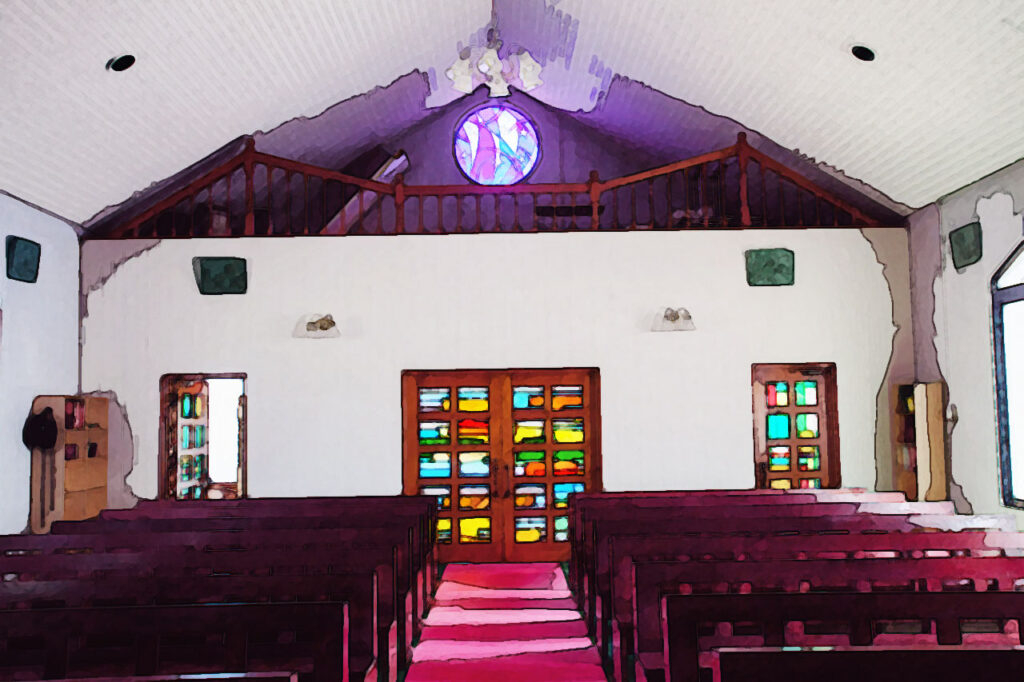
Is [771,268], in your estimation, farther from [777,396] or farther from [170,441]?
[170,441]

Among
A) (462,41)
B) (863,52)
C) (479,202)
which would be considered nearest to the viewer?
(863,52)

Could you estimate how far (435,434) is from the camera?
782 centimetres

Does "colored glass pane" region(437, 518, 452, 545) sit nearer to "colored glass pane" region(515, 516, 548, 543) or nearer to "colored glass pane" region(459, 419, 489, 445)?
"colored glass pane" region(515, 516, 548, 543)

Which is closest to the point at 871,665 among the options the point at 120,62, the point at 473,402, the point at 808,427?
the point at 120,62

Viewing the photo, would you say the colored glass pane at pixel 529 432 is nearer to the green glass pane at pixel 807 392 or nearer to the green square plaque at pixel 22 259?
the green glass pane at pixel 807 392

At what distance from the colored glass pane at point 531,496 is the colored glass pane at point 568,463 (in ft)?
0.72

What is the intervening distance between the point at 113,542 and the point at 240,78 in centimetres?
396

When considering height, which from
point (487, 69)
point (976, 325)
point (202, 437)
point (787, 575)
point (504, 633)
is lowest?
point (504, 633)

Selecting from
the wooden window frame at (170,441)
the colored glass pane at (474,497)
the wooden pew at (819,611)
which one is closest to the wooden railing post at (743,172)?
the colored glass pane at (474,497)

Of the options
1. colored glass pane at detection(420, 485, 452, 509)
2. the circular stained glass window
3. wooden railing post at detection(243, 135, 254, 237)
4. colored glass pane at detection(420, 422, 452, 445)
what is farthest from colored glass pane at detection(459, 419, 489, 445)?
the circular stained glass window

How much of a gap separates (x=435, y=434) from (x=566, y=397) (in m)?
1.32

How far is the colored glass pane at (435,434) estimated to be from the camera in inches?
308

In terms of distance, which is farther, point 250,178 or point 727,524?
point 250,178

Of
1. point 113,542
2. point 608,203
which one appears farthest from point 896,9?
point 113,542
